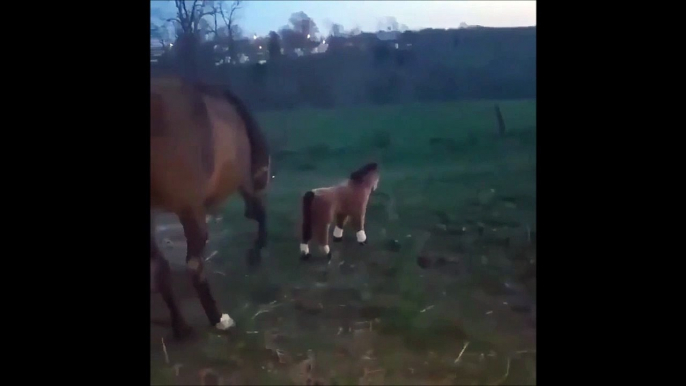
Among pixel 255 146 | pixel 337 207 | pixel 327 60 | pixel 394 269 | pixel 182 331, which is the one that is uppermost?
pixel 327 60

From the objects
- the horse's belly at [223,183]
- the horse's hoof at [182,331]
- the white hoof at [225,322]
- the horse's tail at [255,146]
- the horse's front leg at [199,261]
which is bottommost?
the horse's hoof at [182,331]

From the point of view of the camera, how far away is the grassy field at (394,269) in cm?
99

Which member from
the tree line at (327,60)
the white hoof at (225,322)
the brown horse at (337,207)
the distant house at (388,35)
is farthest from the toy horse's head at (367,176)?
the white hoof at (225,322)

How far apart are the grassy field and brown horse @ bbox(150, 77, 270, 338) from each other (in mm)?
21

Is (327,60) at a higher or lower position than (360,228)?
higher

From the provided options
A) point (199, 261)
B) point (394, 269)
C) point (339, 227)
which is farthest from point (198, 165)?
point (394, 269)

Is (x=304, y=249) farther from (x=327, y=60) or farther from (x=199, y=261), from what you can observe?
(x=327, y=60)

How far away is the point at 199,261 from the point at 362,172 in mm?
324

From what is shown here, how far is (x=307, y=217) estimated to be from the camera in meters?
1.01

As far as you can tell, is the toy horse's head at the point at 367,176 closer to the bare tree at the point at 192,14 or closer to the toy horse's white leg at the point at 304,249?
the toy horse's white leg at the point at 304,249

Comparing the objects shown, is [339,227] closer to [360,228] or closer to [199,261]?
[360,228]

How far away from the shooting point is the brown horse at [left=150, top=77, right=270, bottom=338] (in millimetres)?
1010
